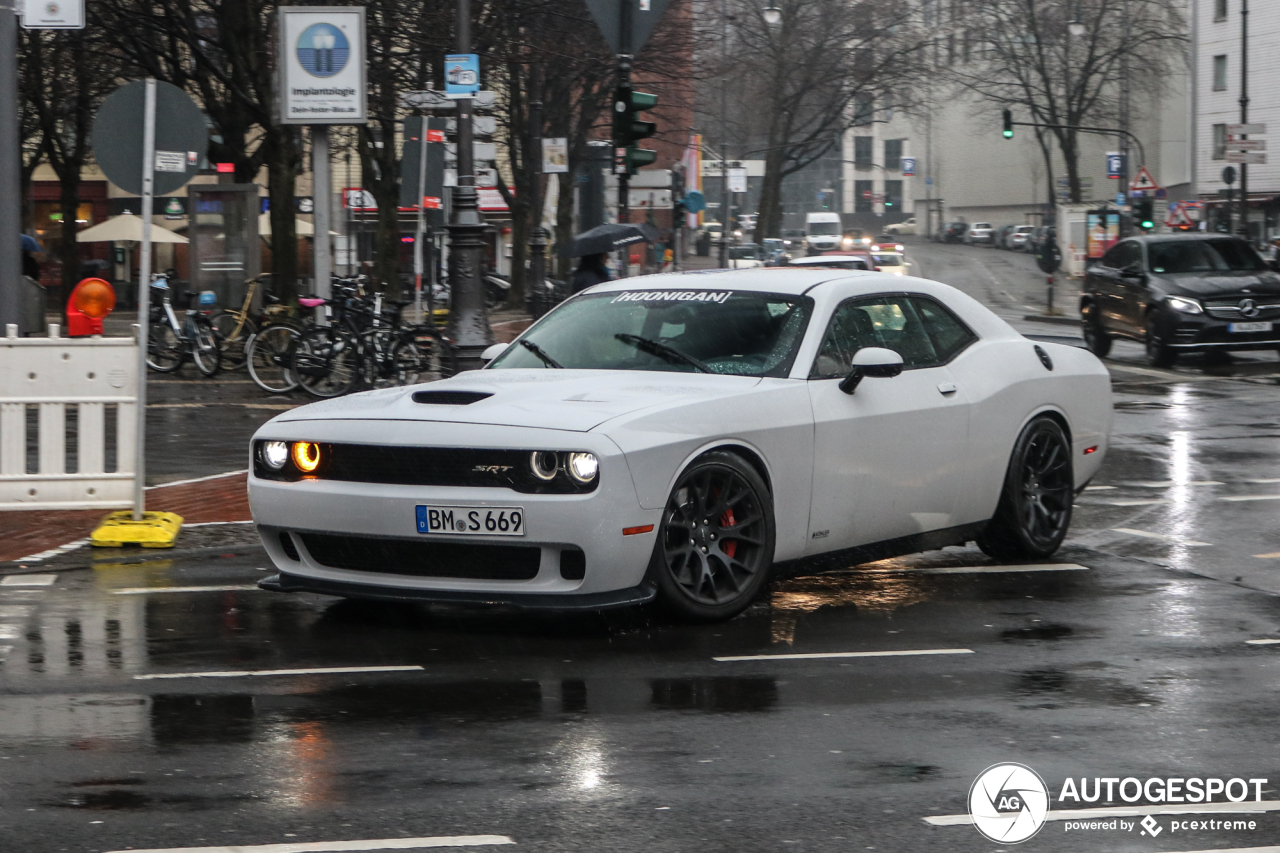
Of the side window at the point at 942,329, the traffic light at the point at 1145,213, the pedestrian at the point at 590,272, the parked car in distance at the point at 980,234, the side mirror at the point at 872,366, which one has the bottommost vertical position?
the side mirror at the point at 872,366

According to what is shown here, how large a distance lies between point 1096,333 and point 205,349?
12942 millimetres

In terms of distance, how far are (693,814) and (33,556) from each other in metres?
5.62

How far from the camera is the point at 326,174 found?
2120 centimetres

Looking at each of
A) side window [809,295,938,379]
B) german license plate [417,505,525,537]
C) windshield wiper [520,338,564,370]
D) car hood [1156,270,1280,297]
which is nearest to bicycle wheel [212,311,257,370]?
car hood [1156,270,1280,297]

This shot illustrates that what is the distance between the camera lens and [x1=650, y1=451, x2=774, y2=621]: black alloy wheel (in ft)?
22.6

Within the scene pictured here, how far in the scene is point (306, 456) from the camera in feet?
23.5

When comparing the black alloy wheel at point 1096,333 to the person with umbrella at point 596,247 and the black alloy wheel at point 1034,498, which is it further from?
the black alloy wheel at point 1034,498

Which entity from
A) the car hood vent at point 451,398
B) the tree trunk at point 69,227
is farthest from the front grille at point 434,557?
the tree trunk at point 69,227

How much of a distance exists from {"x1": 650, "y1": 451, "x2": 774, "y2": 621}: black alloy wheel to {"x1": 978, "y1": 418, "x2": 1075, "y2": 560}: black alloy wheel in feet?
6.05

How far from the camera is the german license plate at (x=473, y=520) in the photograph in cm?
663

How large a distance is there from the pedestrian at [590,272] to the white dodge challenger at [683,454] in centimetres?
708

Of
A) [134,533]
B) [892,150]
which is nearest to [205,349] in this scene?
[134,533]

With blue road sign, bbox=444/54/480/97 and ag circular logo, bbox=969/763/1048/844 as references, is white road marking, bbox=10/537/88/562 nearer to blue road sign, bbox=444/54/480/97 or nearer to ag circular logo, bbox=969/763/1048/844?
ag circular logo, bbox=969/763/1048/844

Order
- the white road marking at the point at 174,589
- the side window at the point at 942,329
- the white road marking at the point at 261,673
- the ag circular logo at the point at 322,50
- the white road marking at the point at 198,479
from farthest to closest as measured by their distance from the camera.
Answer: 1. the ag circular logo at the point at 322,50
2. the white road marking at the point at 198,479
3. the side window at the point at 942,329
4. the white road marking at the point at 174,589
5. the white road marking at the point at 261,673
